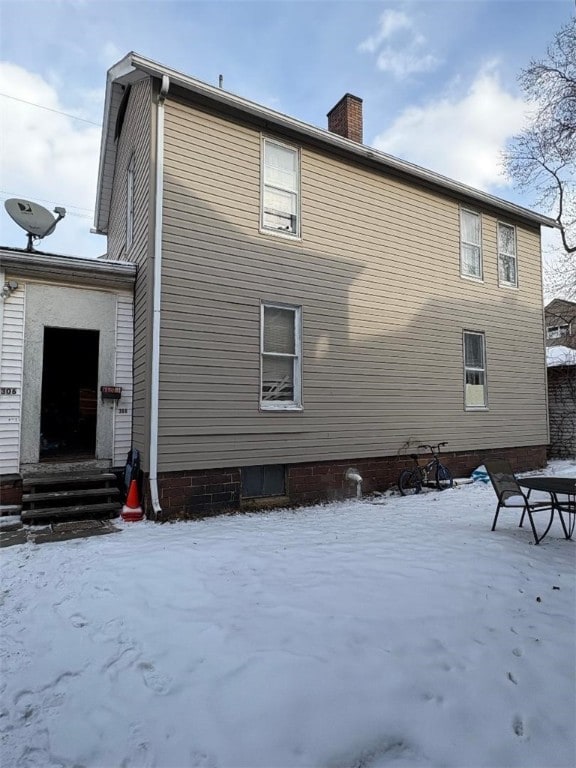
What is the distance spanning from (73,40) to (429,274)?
8908mm

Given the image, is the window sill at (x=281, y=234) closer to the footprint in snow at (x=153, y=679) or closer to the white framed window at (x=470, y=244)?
the white framed window at (x=470, y=244)

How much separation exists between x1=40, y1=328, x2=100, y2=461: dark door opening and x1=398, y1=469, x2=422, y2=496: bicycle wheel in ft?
22.7

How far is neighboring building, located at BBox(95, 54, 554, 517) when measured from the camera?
670 cm

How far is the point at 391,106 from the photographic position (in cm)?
1088

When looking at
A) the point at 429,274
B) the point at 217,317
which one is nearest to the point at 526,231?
the point at 429,274

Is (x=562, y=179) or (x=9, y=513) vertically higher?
(x=562, y=179)

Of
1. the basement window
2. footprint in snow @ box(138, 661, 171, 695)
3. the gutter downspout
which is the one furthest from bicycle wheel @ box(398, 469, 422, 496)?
footprint in snow @ box(138, 661, 171, 695)

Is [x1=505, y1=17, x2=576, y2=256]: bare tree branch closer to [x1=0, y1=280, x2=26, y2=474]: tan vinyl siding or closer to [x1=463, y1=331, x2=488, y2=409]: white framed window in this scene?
[x1=463, y1=331, x2=488, y2=409]: white framed window

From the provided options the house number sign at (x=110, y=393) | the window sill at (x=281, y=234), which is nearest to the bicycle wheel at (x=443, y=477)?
the window sill at (x=281, y=234)

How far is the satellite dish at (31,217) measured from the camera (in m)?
7.31

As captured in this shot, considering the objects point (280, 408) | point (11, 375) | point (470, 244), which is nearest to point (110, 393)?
point (11, 375)

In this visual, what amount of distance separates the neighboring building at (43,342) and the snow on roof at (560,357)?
12.1 m

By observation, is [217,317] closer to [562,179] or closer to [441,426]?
[441,426]

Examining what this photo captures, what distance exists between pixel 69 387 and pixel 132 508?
220 inches
